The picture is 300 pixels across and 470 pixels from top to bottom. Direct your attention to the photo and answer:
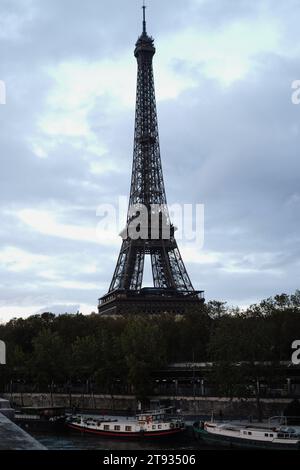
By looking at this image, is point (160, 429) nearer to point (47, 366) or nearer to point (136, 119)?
point (47, 366)

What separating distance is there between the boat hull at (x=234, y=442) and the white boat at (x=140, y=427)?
6.65 feet

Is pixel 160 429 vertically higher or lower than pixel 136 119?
lower

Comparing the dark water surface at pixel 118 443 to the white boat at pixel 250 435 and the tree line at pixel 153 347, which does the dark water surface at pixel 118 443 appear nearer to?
the white boat at pixel 250 435

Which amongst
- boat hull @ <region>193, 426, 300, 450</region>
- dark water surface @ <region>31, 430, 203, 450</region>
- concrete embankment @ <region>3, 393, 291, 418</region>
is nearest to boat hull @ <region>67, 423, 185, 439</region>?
dark water surface @ <region>31, 430, 203, 450</region>

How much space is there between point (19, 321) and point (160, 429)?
208ft

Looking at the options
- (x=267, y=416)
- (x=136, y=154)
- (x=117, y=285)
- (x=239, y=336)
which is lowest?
(x=267, y=416)

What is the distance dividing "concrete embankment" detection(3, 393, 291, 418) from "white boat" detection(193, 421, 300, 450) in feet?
34.1

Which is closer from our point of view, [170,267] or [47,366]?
[47,366]

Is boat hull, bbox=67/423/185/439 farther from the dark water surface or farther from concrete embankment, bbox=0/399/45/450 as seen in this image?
concrete embankment, bbox=0/399/45/450

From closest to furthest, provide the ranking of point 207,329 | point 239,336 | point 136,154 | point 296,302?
1. point 239,336
2. point 296,302
3. point 207,329
4. point 136,154

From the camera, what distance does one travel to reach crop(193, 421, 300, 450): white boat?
45781mm

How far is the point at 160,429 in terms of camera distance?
53500mm
